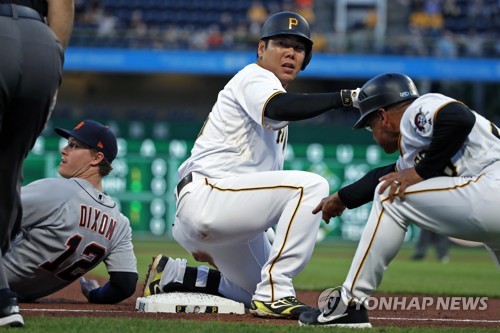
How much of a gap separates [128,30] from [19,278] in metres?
16.8

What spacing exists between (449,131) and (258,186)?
1215 mm

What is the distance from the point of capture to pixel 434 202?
413 cm

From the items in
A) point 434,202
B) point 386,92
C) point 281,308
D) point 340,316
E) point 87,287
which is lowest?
point 87,287

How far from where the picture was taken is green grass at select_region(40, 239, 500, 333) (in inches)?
163

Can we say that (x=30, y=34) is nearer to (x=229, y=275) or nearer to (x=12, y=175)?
(x=12, y=175)

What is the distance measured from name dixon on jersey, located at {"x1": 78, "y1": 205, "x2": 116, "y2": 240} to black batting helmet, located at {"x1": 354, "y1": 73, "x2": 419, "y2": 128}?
185cm

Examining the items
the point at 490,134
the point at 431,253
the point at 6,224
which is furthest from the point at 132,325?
the point at 431,253

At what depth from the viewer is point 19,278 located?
17.6ft

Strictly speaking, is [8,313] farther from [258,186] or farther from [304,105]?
[304,105]

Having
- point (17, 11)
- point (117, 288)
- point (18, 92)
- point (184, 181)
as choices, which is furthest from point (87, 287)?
point (17, 11)

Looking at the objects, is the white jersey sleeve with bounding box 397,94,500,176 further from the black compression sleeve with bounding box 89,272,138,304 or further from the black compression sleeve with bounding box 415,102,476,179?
the black compression sleeve with bounding box 89,272,138,304

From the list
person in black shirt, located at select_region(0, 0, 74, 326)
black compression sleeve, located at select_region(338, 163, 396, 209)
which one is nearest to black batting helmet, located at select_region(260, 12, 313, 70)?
black compression sleeve, located at select_region(338, 163, 396, 209)

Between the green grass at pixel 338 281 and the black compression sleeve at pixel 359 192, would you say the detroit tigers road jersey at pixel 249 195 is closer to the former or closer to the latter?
the black compression sleeve at pixel 359 192

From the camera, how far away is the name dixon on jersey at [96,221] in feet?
17.7
